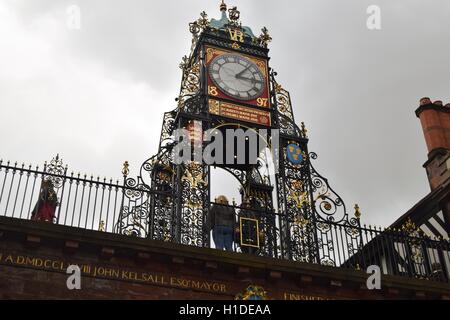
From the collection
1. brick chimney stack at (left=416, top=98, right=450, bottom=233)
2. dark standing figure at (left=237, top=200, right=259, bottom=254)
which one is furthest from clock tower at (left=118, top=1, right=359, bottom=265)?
brick chimney stack at (left=416, top=98, right=450, bottom=233)

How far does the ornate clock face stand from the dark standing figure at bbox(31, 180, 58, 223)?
18.5ft

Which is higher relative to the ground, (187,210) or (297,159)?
(297,159)

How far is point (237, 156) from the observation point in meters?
17.1

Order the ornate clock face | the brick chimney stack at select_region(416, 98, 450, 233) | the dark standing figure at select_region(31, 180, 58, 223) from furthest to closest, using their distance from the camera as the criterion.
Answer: the brick chimney stack at select_region(416, 98, 450, 233) → the ornate clock face → the dark standing figure at select_region(31, 180, 58, 223)

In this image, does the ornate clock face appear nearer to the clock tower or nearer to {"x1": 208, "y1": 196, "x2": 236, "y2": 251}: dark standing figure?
the clock tower

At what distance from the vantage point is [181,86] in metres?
17.6

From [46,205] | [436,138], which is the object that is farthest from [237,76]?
[436,138]

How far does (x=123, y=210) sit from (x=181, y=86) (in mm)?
4461

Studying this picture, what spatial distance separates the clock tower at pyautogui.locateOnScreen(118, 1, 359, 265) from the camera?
48.6ft

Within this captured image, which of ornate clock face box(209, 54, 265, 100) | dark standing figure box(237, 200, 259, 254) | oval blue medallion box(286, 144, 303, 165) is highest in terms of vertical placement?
ornate clock face box(209, 54, 265, 100)

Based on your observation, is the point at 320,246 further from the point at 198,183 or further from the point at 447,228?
the point at 447,228

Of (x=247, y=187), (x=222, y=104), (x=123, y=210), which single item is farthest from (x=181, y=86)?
(x=123, y=210)

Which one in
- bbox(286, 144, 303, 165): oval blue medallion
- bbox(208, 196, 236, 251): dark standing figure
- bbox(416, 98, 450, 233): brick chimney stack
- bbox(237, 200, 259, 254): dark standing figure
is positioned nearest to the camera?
bbox(237, 200, 259, 254): dark standing figure

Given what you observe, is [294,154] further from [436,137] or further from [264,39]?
[436,137]
